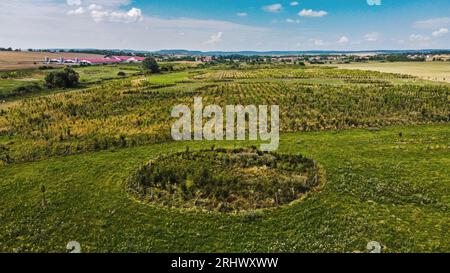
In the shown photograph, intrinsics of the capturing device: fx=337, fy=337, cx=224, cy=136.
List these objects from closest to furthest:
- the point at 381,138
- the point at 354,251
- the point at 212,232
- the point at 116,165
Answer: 1. the point at 354,251
2. the point at 212,232
3. the point at 116,165
4. the point at 381,138

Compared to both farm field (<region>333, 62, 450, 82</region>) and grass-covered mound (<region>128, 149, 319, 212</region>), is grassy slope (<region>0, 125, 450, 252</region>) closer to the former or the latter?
grass-covered mound (<region>128, 149, 319, 212</region>)

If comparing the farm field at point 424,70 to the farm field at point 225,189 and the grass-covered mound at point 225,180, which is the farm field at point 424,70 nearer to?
the farm field at point 225,189

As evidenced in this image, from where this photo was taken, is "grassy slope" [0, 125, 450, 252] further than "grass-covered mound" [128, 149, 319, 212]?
No

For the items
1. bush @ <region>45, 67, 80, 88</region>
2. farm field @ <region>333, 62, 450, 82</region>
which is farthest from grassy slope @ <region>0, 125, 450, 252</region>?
farm field @ <region>333, 62, 450, 82</region>

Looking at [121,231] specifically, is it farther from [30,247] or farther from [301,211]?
[301,211]

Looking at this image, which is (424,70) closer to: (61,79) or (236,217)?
(61,79)
